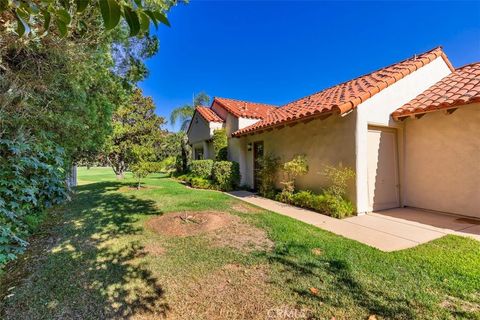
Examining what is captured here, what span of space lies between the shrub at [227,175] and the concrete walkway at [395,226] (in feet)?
19.8

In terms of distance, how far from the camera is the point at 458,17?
9781 millimetres

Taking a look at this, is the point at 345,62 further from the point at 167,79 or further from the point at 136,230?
the point at 136,230

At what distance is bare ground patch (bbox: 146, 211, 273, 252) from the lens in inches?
221

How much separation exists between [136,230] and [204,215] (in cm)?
217

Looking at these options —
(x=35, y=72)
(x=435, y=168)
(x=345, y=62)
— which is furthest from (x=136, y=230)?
(x=345, y=62)

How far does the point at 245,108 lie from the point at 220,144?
325cm

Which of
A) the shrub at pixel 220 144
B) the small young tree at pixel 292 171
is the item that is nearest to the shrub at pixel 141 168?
the shrub at pixel 220 144

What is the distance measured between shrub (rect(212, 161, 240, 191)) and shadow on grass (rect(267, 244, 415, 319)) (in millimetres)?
9435

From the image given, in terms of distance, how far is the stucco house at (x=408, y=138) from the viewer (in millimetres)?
7348

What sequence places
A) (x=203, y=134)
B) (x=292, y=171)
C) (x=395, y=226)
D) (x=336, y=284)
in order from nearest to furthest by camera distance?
(x=336, y=284), (x=395, y=226), (x=292, y=171), (x=203, y=134)

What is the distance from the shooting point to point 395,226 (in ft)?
22.0

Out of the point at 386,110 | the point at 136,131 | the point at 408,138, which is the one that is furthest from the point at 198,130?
the point at 408,138

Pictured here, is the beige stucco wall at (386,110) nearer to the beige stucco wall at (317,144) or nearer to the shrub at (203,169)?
the beige stucco wall at (317,144)

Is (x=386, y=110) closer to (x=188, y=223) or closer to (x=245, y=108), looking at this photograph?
(x=188, y=223)
